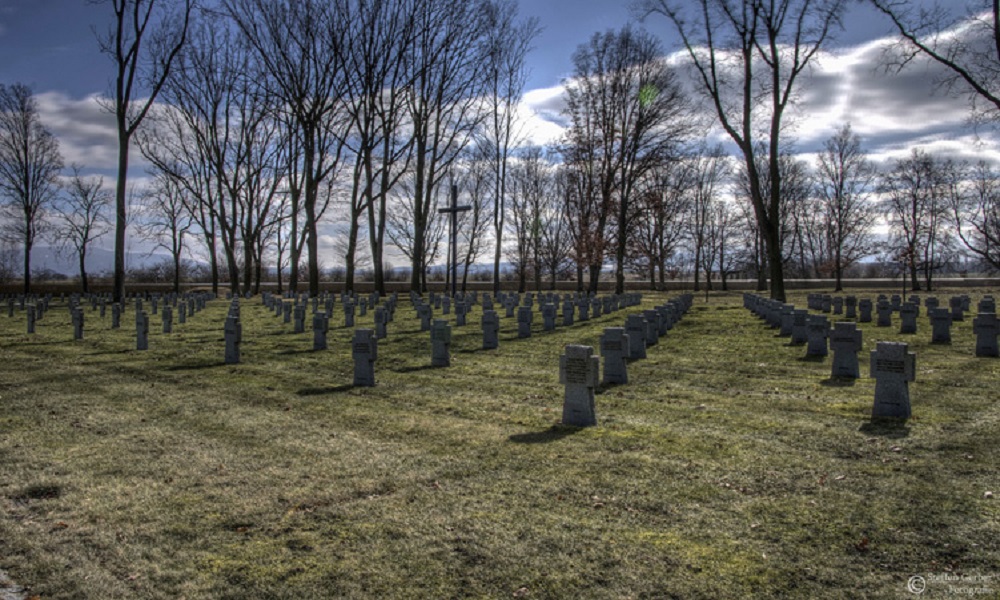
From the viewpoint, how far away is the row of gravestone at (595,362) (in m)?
6.84

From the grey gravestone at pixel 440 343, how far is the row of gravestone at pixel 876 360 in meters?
6.39

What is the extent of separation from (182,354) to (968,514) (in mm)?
13106

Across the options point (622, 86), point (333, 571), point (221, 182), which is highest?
point (622, 86)

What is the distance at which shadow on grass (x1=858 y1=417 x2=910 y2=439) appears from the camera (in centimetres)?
611

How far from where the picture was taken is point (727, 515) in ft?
13.7

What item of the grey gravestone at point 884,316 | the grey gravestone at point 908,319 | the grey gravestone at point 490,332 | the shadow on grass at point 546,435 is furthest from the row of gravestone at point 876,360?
the grey gravestone at point 490,332

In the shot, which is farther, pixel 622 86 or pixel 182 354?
pixel 622 86

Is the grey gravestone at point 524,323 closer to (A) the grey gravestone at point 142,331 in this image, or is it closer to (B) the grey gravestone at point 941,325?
(A) the grey gravestone at point 142,331

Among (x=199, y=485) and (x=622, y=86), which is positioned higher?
(x=622, y=86)

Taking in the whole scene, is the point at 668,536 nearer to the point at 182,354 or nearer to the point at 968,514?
the point at 968,514

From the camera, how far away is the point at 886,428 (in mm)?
6355

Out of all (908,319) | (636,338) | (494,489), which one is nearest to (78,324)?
(636,338)

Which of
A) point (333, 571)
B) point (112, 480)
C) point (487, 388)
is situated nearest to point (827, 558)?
point (333, 571)

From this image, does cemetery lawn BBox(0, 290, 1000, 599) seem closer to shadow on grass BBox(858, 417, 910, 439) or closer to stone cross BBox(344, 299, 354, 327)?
shadow on grass BBox(858, 417, 910, 439)
